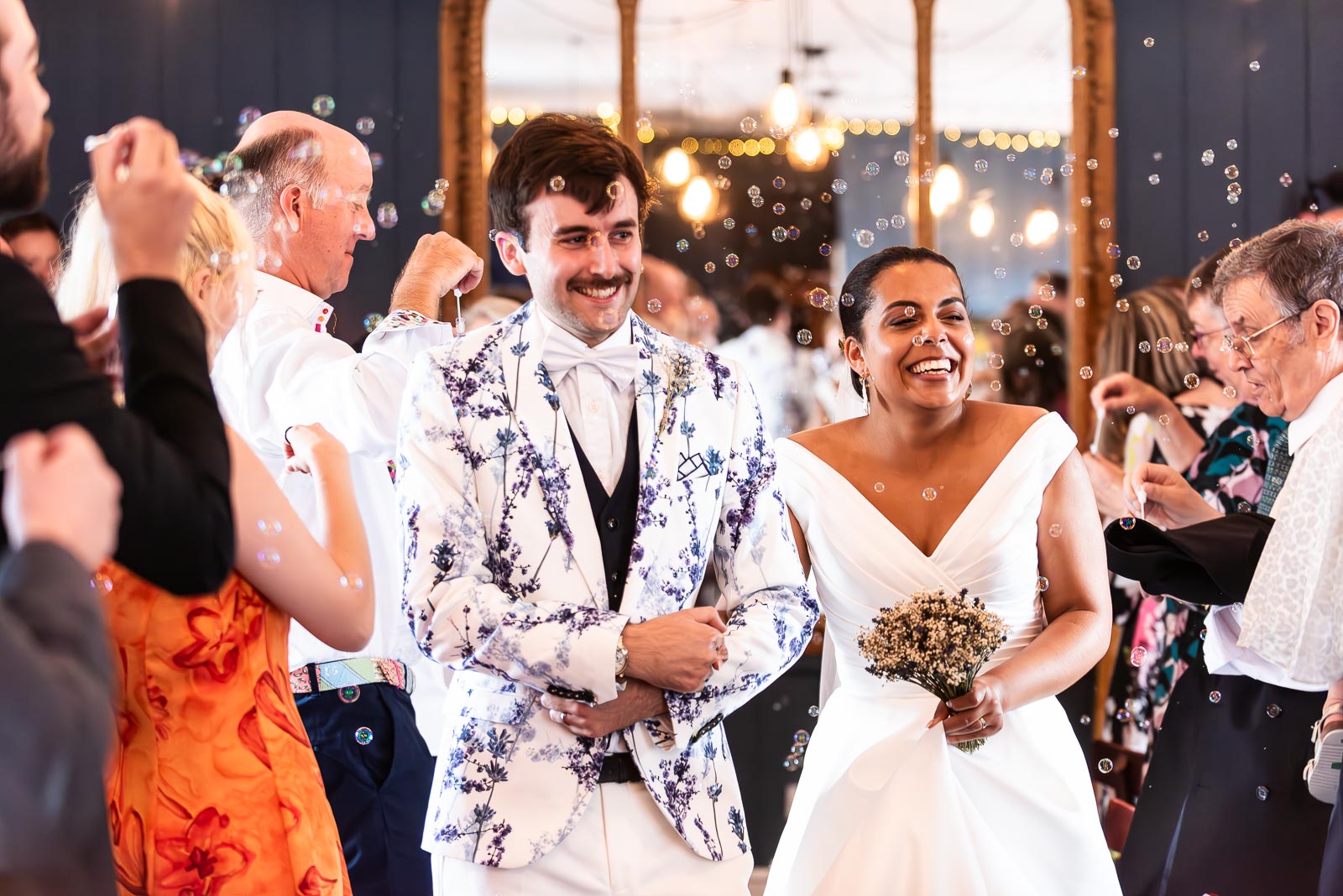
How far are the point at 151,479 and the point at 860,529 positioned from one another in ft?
5.50

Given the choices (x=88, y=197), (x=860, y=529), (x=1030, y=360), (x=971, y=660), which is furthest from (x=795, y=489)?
(x=1030, y=360)

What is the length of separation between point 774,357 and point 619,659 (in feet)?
15.7

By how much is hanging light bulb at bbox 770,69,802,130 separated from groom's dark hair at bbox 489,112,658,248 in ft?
13.6

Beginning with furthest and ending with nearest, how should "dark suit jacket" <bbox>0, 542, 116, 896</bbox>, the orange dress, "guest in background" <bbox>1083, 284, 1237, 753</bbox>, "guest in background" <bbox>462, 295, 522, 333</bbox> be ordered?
"guest in background" <bbox>462, 295, 522, 333</bbox>
"guest in background" <bbox>1083, 284, 1237, 753</bbox>
the orange dress
"dark suit jacket" <bbox>0, 542, 116, 896</bbox>

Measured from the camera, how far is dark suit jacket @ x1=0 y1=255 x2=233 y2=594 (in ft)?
3.61

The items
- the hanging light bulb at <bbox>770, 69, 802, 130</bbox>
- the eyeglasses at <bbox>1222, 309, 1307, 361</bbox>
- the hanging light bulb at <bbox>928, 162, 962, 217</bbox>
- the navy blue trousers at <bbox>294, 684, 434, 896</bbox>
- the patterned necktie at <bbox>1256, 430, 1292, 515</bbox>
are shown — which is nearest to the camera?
the navy blue trousers at <bbox>294, 684, 434, 896</bbox>

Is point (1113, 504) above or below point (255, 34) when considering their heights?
below

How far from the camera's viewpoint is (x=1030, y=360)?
6.75 meters

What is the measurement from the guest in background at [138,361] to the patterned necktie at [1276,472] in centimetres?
244

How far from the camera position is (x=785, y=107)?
6.12 meters

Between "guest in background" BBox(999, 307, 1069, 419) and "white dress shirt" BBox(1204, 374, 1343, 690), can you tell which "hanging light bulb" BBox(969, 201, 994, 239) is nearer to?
"guest in background" BBox(999, 307, 1069, 419)

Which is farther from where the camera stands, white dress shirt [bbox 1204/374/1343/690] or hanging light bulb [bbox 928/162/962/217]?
hanging light bulb [bbox 928/162/962/217]

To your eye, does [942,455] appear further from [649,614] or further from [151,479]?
[151,479]

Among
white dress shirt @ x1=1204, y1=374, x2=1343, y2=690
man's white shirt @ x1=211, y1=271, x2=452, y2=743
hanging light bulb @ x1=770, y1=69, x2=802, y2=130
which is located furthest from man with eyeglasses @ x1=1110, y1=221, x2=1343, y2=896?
hanging light bulb @ x1=770, y1=69, x2=802, y2=130
